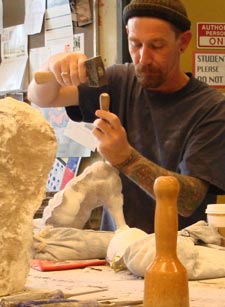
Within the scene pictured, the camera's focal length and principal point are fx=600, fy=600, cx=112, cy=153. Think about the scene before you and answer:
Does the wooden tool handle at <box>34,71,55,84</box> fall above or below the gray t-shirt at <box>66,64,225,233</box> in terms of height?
above

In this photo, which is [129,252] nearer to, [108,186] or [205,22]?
[108,186]

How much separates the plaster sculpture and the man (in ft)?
0.16

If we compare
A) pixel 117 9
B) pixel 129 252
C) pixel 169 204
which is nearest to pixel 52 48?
pixel 117 9

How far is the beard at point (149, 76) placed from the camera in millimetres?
1528

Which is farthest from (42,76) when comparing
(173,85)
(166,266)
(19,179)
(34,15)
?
(34,15)

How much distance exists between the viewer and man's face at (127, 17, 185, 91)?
1490 millimetres

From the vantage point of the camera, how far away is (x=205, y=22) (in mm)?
2229

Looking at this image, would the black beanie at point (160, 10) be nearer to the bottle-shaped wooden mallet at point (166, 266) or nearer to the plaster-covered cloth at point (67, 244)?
the plaster-covered cloth at point (67, 244)

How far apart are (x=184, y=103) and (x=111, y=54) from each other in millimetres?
555

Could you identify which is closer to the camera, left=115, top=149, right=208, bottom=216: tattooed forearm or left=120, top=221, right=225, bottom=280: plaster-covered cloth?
left=120, top=221, right=225, bottom=280: plaster-covered cloth

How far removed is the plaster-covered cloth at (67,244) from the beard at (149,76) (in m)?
0.48

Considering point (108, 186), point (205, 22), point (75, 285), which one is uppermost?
point (205, 22)

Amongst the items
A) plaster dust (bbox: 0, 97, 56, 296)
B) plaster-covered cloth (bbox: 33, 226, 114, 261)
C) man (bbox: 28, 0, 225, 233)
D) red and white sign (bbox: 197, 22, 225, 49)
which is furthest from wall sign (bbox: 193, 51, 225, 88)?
plaster dust (bbox: 0, 97, 56, 296)

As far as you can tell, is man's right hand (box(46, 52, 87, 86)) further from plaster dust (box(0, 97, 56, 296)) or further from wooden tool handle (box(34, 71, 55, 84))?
plaster dust (box(0, 97, 56, 296))
